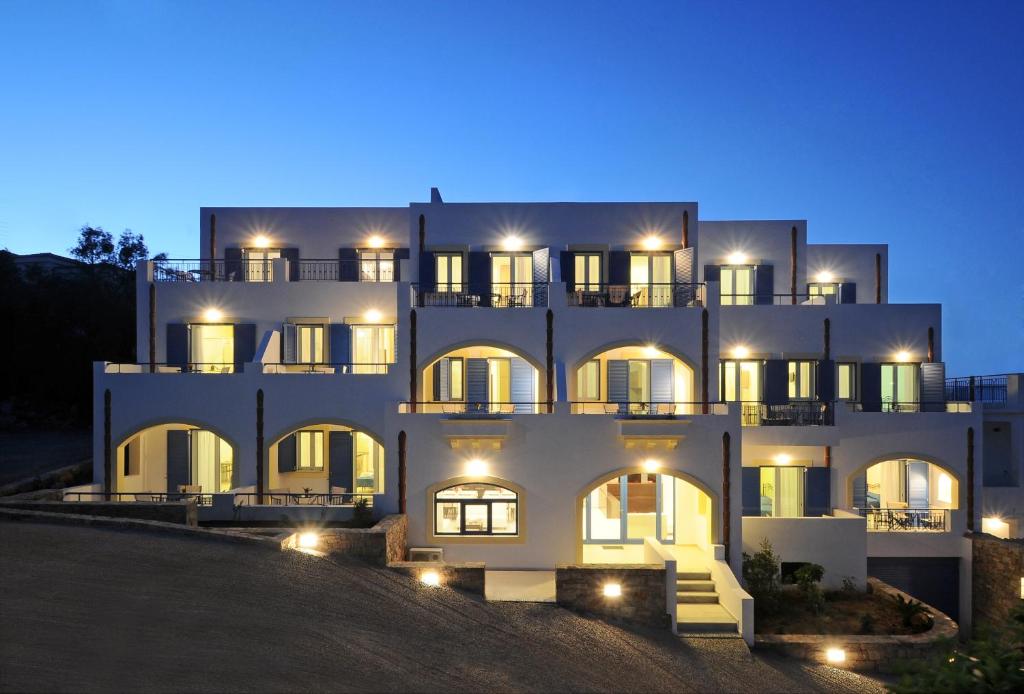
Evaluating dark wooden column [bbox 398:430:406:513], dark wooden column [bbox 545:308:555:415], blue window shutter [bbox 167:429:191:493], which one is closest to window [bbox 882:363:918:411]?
dark wooden column [bbox 545:308:555:415]

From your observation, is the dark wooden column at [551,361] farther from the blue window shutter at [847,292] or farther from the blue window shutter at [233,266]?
the blue window shutter at [847,292]

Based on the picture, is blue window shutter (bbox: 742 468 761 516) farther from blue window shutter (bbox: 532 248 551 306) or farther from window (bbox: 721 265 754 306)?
blue window shutter (bbox: 532 248 551 306)

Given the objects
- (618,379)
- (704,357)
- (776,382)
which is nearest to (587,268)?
(618,379)

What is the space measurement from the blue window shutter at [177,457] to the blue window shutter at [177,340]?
7.94ft

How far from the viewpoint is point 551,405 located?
17.6 metres

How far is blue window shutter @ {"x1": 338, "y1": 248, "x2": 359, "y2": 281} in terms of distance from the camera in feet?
75.9

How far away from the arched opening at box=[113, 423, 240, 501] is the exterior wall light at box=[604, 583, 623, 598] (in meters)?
13.0

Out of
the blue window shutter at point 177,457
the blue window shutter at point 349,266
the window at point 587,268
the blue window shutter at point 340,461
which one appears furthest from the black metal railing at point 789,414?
the blue window shutter at point 177,457

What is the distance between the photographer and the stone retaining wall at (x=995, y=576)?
16.7 meters

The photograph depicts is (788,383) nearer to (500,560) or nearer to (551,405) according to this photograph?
(551,405)

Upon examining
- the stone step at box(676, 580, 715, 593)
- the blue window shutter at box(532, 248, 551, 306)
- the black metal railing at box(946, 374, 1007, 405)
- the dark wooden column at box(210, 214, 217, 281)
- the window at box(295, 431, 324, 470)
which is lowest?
the stone step at box(676, 580, 715, 593)

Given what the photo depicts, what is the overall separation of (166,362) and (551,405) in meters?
12.7

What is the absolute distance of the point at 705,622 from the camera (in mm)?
13242

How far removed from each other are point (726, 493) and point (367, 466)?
11263mm
